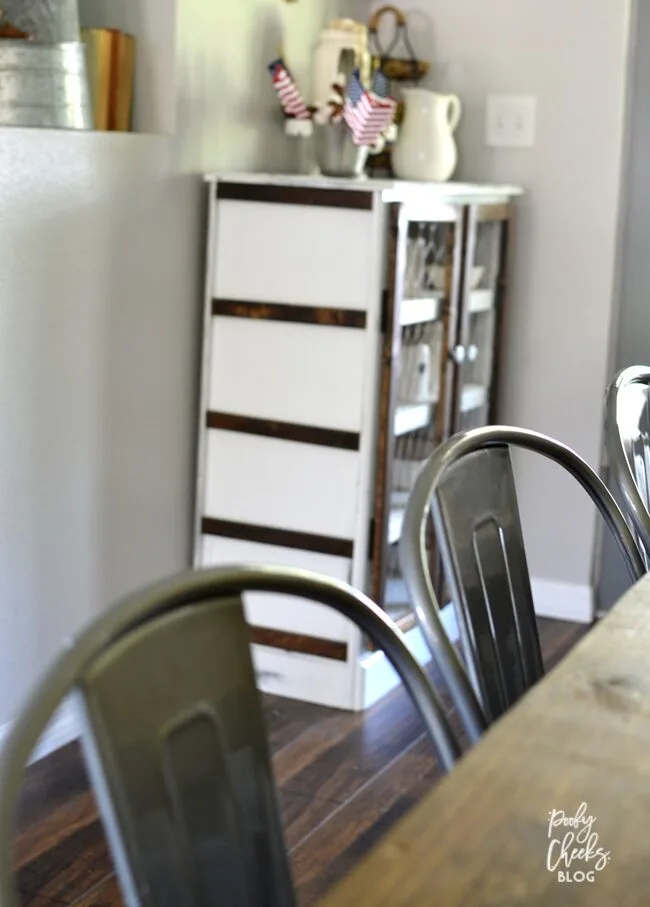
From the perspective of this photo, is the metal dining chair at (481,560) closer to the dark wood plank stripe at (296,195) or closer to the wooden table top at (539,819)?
the wooden table top at (539,819)

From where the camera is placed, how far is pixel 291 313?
287cm

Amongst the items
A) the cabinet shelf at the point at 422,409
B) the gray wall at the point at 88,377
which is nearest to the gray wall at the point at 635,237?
the cabinet shelf at the point at 422,409

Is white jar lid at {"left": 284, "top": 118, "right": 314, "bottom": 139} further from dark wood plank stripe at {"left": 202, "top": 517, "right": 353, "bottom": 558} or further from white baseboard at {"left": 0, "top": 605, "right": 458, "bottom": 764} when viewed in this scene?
white baseboard at {"left": 0, "top": 605, "right": 458, "bottom": 764}

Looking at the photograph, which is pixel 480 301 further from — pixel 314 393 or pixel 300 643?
pixel 300 643

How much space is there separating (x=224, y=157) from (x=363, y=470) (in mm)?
792

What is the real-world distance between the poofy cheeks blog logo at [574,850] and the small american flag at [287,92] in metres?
2.38

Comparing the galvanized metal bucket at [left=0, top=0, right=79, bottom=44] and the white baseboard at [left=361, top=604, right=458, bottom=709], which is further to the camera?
the white baseboard at [left=361, top=604, right=458, bottom=709]

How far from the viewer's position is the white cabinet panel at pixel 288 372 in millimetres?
2836

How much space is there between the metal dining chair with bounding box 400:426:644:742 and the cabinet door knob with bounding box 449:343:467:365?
5.17 feet

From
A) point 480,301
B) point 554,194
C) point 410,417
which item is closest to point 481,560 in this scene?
point 410,417

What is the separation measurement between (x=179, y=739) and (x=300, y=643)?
2.04m

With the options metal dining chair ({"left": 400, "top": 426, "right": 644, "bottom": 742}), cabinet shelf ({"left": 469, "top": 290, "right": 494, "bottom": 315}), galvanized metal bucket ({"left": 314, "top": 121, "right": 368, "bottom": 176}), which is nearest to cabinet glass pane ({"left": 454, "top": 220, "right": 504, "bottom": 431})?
cabinet shelf ({"left": 469, "top": 290, "right": 494, "bottom": 315})

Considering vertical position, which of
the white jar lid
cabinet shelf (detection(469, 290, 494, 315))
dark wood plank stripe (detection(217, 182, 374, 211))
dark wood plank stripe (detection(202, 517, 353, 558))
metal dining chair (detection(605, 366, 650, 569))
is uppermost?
the white jar lid

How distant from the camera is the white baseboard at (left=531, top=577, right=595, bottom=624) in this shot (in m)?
3.58
